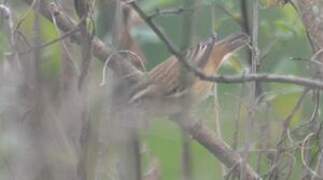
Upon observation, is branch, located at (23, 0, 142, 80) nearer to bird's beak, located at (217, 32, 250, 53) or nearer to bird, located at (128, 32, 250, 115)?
bird, located at (128, 32, 250, 115)

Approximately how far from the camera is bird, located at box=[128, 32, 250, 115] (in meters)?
1.54

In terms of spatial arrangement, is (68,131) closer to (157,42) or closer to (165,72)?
(165,72)

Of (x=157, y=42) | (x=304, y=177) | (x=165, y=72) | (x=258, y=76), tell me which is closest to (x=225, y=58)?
(x=165, y=72)

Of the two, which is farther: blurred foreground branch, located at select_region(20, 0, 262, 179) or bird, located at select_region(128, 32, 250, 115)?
blurred foreground branch, located at select_region(20, 0, 262, 179)

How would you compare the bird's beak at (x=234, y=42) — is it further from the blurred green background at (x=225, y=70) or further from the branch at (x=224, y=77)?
the branch at (x=224, y=77)

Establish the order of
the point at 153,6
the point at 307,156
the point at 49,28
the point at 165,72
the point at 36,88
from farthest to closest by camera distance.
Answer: the point at 153,6
the point at 165,72
the point at 307,156
the point at 49,28
the point at 36,88

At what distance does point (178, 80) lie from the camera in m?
1.65

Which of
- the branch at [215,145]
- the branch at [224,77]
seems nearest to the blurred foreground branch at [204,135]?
the branch at [215,145]

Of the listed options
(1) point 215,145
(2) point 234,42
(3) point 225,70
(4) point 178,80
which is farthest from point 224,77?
(3) point 225,70

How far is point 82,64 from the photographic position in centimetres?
121

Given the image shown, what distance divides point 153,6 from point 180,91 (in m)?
0.67

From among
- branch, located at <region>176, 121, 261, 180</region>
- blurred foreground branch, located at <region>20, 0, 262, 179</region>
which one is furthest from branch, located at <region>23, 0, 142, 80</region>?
branch, located at <region>176, 121, 261, 180</region>

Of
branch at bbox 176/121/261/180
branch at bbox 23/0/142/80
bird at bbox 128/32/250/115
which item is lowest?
branch at bbox 176/121/261/180

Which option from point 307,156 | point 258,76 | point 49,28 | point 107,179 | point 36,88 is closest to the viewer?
point 36,88
